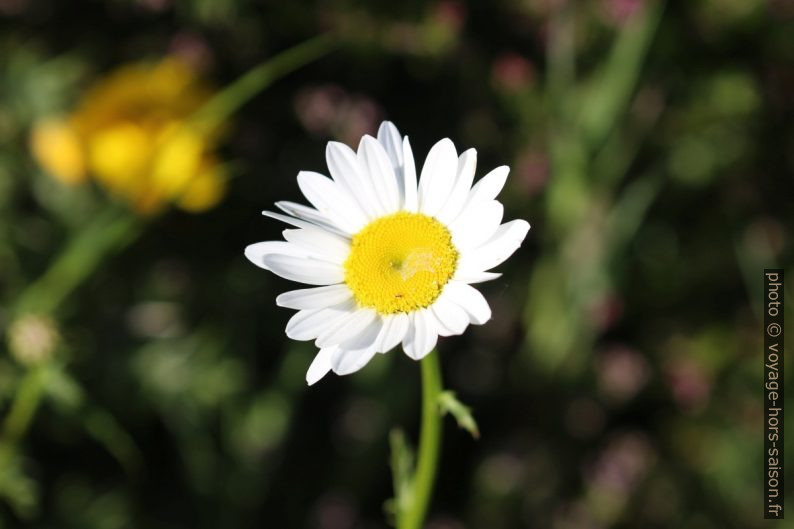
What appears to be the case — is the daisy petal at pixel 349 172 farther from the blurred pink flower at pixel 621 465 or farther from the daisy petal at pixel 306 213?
the blurred pink flower at pixel 621 465

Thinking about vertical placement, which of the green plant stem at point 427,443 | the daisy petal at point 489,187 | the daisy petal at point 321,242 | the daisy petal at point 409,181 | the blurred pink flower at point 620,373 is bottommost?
the green plant stem at point 427,443

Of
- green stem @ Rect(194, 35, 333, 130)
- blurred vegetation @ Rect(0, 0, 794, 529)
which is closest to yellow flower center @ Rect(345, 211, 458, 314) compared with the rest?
green stem @ Rect(194, 35, 333, 130)

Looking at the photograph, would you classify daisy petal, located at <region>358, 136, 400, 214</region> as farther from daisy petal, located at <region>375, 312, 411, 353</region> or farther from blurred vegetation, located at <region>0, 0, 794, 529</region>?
blurred vegetation, located at <region>0, 0, 794, 529</region>

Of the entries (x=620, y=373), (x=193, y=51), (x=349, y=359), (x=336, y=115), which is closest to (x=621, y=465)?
(x=620, y=373)

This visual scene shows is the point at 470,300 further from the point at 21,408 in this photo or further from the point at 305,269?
the point at 21,408

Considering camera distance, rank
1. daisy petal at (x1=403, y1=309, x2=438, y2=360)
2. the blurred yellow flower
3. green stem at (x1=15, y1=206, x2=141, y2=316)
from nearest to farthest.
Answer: daisy petal at (x1=403, y1=309, x2=438, y2=360), green stem at (x1=15, y1=206, x2=141, y2=316), the blurred yellow flower

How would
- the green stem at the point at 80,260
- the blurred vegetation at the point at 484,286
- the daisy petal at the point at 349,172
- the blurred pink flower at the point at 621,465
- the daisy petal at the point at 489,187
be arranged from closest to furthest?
the daisy petal at the point at 489,187 → the daisy petal at the point at 349,172 → the green stem at the point at 80,260 → the blurred vegetation at the point at 484,286 → the blurred pink flower at the point at 621,465

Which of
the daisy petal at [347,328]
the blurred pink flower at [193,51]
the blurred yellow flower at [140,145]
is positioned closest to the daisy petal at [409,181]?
the daisy petal at [347,328]
